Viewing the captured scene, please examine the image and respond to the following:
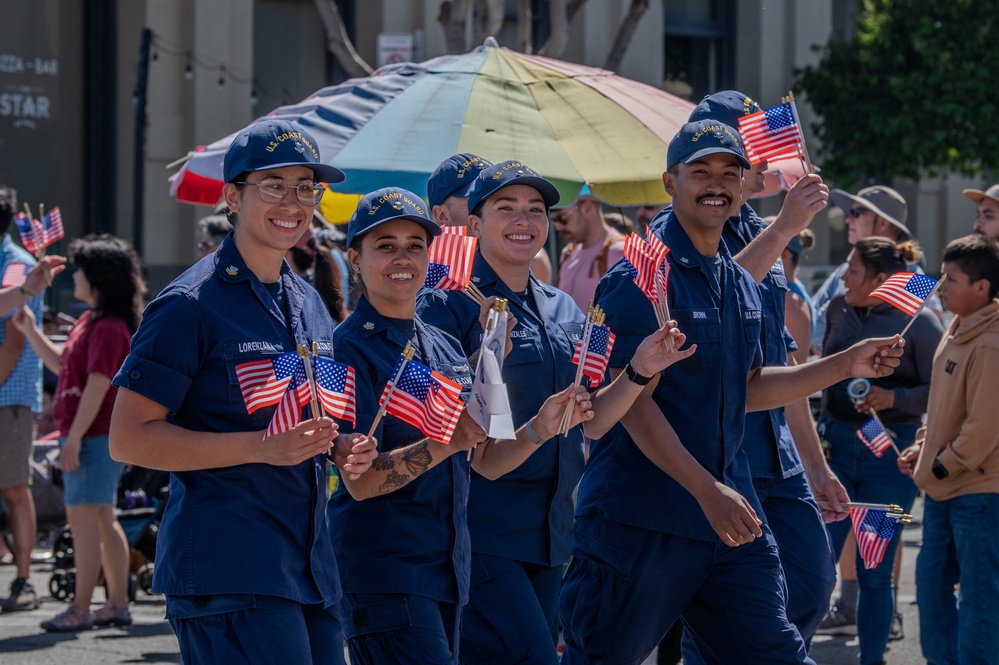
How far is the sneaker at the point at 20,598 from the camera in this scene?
891 centimetres

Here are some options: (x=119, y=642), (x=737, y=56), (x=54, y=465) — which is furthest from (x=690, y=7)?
(x=119, y=642)

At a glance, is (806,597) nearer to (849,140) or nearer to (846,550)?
(846,550)

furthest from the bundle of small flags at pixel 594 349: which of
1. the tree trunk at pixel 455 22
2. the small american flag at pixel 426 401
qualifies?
the tree trunk at pixel 455 22

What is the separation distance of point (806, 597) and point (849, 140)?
57.3 ft

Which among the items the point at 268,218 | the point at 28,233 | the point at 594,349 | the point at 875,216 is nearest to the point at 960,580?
the point at 875,216

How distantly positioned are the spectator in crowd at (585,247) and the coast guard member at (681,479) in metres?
3.94

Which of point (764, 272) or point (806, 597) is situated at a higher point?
Result: point (764, 272)

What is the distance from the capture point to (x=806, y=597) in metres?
5.32

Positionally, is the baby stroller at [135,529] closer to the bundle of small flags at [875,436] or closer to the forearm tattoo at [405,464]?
the bundle of small flags at [875,436]

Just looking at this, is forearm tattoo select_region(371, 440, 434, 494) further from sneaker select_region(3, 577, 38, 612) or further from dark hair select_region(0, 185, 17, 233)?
dark hair select_region(0, 185, 17, 233)

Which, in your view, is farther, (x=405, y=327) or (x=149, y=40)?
(x=149, y=40)

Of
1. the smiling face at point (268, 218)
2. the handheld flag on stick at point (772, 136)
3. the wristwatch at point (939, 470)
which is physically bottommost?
the wristwatch at point (939, 470)

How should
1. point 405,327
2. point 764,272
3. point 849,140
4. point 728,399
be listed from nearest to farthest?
point 405,327, point 728,399, point 764,272, point 849,140

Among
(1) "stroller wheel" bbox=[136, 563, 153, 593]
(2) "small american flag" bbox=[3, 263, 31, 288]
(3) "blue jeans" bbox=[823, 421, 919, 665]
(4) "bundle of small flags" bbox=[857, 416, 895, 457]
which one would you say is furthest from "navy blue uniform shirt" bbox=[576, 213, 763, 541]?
(1) "stroller wheel" bbox=[136, 563, 153, 593]
